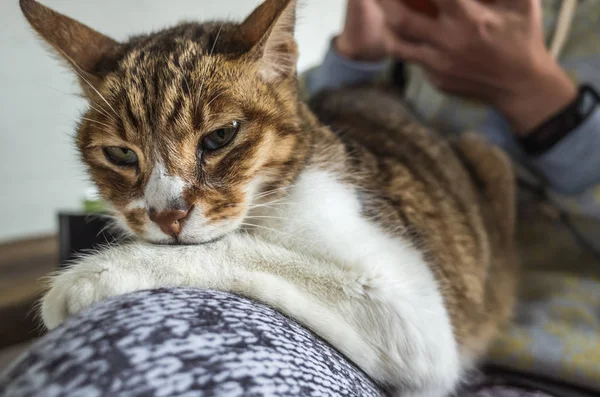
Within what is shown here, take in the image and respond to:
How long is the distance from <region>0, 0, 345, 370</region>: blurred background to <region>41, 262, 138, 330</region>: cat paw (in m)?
1.50

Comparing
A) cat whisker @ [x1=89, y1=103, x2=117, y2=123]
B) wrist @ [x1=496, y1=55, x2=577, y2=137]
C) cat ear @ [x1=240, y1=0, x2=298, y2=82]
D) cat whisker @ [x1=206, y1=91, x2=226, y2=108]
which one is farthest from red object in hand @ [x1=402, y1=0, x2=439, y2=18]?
cat whisker @ [x1=89, y1=103, x2=117, y2=123]

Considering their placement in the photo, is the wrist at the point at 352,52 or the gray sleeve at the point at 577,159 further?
the wrist at the point at 352,52

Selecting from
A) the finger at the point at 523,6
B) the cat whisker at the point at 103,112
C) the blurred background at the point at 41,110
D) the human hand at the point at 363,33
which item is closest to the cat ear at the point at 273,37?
the cat whisker at the point at 103,112

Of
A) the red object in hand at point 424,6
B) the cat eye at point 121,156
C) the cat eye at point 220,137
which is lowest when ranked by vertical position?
the cat eye at point 121,156

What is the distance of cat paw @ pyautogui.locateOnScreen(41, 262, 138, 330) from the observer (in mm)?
591

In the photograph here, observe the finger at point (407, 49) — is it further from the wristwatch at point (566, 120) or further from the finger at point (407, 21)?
the wristwatch at point (566, 120)

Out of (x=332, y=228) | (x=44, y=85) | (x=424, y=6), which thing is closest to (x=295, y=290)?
(x=332, y=228)

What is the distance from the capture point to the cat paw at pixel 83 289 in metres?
0.59

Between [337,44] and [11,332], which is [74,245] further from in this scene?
[337,44]

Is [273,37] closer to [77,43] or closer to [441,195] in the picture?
[77,43]

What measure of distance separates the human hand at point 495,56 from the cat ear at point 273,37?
0.62 meters

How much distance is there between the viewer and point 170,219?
0.69 meters

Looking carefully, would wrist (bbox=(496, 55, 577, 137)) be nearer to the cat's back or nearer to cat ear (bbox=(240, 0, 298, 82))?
the cat's back

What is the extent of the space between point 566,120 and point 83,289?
1139mm
